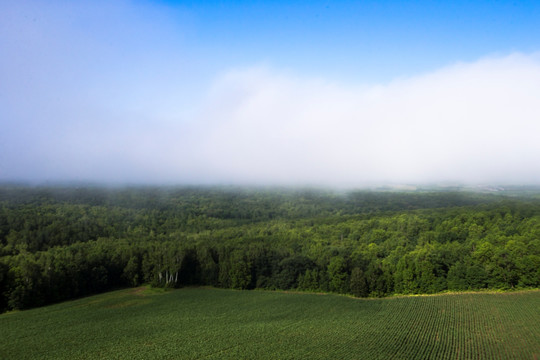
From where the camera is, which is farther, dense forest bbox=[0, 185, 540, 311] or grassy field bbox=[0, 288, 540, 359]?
dense forest bbox=[0, 185, 540, 311]

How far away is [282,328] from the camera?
33.0m

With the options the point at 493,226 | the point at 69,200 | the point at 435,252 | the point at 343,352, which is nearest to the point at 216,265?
the point at 343,352

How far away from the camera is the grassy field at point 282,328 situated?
2658 centimetres

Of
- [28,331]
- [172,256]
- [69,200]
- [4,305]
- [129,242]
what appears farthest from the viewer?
[69,200]

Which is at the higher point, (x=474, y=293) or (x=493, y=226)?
(x=493, y=226)

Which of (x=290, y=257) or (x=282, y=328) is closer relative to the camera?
(x=282, y=328)

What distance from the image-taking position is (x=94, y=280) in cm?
5244

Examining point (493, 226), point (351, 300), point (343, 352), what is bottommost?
point (351, 300)

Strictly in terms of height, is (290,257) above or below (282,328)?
above

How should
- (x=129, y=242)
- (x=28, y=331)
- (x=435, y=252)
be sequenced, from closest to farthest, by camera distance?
(x=28, y=331) → (x=435, y=252) → (x=129, y=242)

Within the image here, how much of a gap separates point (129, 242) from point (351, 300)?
51.5 m

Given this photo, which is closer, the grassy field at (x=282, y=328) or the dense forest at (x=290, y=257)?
the grassy field at (x=282, y=328)

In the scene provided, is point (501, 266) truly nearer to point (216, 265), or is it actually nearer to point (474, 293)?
point (474, 293)

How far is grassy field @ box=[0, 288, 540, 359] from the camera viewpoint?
26578mm
